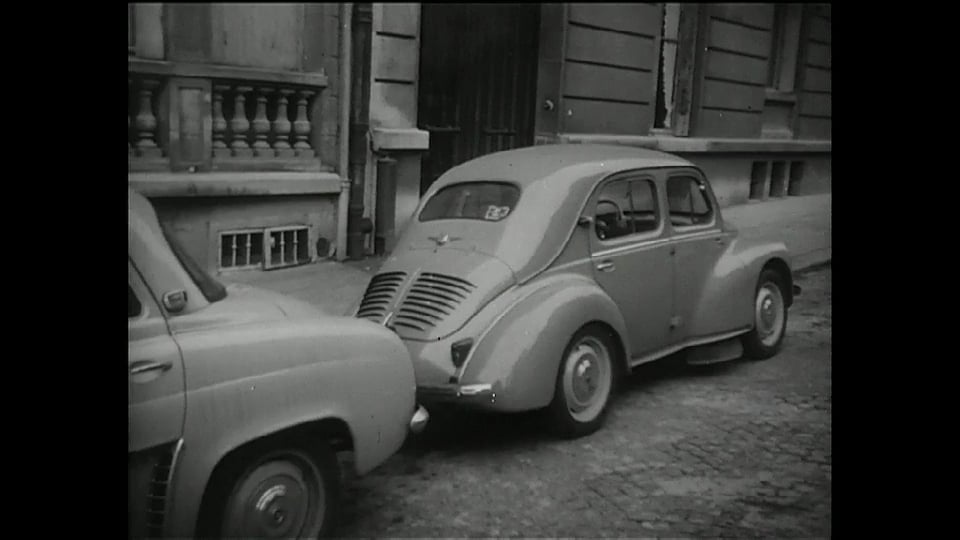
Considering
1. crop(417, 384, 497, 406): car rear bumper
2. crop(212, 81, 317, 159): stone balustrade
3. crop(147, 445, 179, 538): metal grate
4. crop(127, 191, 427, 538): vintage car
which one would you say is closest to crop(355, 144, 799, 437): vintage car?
crop(417, 384, 497, 406): car rear bumper

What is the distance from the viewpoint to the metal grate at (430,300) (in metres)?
3.43

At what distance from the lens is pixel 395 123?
2.43m

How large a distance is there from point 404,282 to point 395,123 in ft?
3.54

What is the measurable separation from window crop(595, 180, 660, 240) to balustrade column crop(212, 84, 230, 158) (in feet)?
7.03

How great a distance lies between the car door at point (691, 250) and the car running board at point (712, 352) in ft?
0.21

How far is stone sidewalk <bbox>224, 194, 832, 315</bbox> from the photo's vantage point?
2281mm

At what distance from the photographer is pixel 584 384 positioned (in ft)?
12.1

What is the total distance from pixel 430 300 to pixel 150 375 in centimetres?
149

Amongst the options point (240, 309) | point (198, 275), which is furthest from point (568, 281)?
point (198, 275)

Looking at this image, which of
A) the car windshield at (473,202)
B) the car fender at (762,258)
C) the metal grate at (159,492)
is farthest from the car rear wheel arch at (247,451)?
the car fender at (762,258)

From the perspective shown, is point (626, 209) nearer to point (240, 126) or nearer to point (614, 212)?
point (614, 212)
